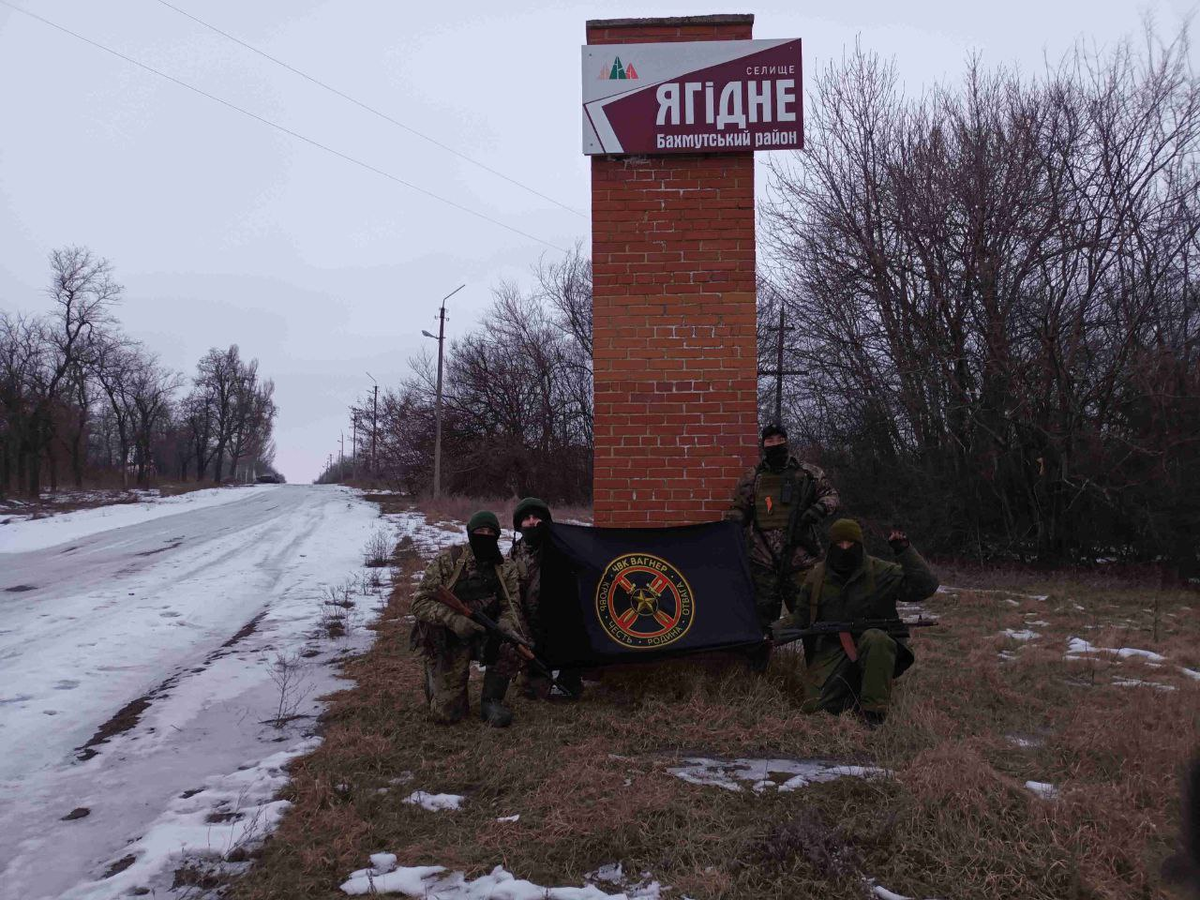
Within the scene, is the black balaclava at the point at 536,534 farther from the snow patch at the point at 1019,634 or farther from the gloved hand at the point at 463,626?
the snow patch at the point at 1019,634

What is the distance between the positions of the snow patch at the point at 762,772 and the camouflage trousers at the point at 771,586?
165 centimetres

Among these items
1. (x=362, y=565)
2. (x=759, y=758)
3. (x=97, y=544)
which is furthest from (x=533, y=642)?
(x=97, y=544)

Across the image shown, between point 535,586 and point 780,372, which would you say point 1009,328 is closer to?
point 780,372

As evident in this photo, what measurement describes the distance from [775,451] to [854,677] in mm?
1589

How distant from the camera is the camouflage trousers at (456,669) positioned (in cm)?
482

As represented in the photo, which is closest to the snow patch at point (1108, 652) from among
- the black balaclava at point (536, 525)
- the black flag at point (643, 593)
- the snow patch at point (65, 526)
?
the black flag at point (643, 593)

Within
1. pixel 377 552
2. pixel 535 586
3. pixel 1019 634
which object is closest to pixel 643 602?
pixel 535 586

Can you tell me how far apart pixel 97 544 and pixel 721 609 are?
14.0 meters

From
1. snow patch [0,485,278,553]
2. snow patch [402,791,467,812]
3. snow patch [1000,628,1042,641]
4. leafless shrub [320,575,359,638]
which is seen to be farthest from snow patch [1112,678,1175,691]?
snow patch [0,485,278,553]

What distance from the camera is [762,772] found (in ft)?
12.8

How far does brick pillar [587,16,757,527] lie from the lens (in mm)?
5785

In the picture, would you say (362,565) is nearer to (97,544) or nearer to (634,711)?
(97,544)

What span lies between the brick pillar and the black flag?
1.62ft

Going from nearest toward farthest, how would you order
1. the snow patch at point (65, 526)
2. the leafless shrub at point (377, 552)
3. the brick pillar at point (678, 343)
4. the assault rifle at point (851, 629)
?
the assault rifle at point (851, 629)
the brick pillar at point (678, 343)
the leafless shrub at point (377, 552)
the snow patch at point (65, 526)
